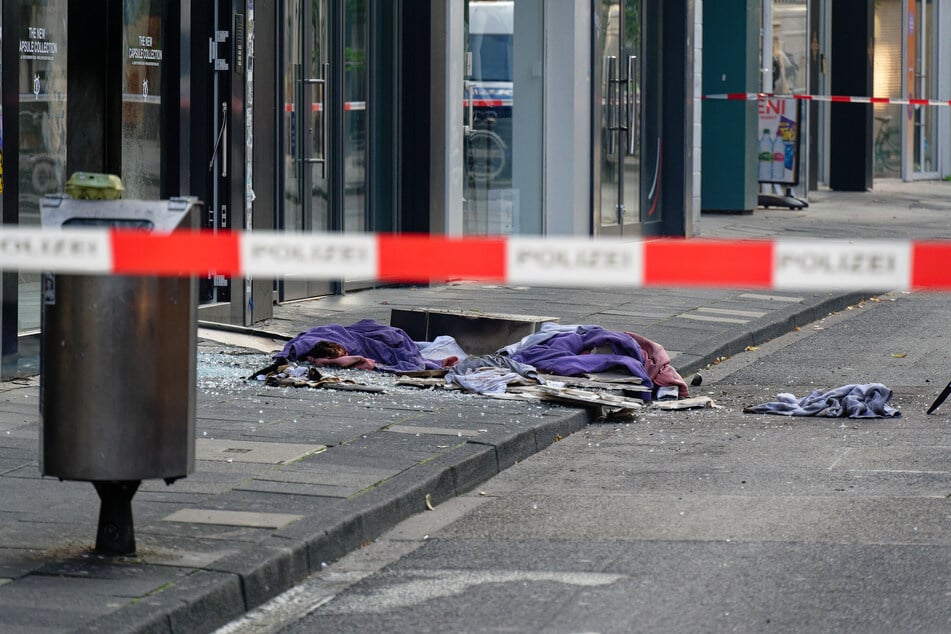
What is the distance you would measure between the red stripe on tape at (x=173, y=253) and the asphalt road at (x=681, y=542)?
1.14 metres

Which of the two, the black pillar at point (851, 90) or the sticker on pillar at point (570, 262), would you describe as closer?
the sticker on pillar at point (570, 262)

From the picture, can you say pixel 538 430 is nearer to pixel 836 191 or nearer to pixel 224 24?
pixel 224 24

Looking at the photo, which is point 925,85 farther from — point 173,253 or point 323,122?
point 173,253

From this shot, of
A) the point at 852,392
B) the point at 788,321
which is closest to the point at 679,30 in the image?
the point at 788,321

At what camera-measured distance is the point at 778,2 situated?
25.2 m

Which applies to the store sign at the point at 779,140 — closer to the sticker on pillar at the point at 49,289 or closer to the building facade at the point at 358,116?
the building facade at the point at 358,116

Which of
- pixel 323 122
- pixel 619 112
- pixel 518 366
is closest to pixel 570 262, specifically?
pixel 518 366

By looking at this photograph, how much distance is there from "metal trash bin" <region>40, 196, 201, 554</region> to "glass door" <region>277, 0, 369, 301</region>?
742 centimetres

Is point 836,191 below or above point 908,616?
above

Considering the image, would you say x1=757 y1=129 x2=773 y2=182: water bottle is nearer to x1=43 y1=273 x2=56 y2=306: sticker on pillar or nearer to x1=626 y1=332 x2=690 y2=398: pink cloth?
x1=626 y1=332 x2=690 y2=398: pink cloth

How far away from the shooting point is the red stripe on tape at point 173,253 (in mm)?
4586

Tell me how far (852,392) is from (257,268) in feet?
17.5

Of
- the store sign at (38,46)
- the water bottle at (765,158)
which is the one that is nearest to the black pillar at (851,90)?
the water bottle at (765,158)

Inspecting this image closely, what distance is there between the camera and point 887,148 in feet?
100
